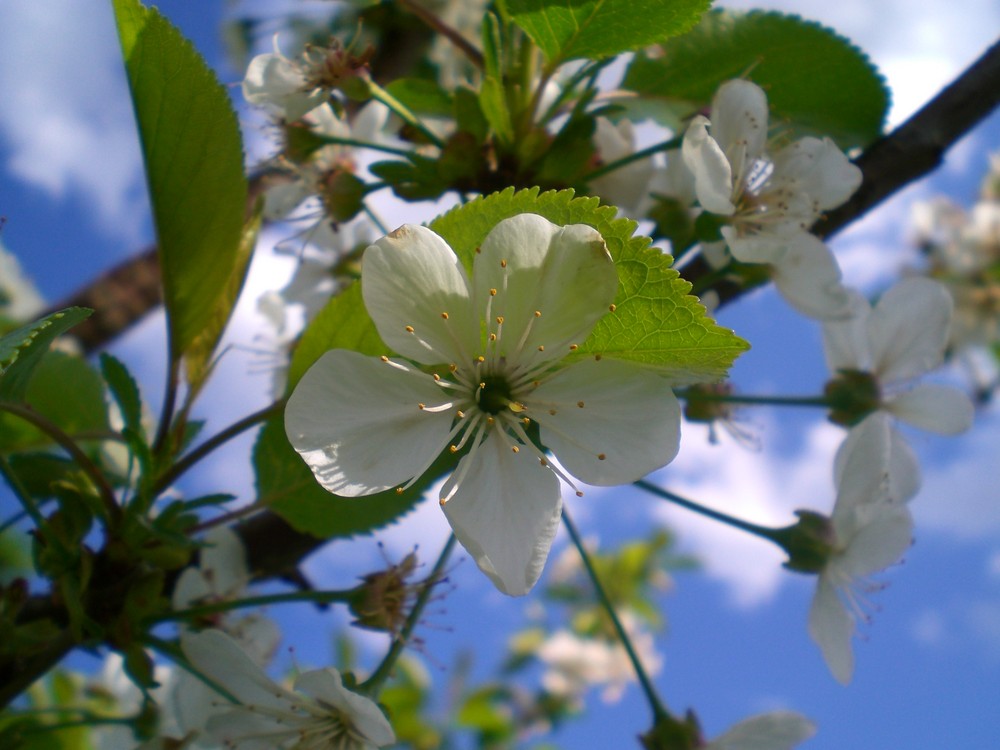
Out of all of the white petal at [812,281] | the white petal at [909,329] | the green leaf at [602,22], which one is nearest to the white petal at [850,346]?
the white petal at [909,329]

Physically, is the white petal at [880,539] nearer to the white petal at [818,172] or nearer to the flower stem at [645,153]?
the white petal at [818,172]

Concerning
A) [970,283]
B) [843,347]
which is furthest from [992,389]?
Answer: [843,347]

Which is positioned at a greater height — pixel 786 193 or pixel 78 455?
pixel 786 193

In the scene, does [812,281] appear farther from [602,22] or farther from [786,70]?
[602,22]

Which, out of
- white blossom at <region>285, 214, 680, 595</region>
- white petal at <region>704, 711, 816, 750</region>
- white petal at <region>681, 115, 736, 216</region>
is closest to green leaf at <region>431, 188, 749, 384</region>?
white blossom at <region>285, 214, 680, 595</region>

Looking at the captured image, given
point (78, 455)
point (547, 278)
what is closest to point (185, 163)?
point (78, 455)

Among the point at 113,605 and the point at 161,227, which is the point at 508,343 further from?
the point at 113,605
